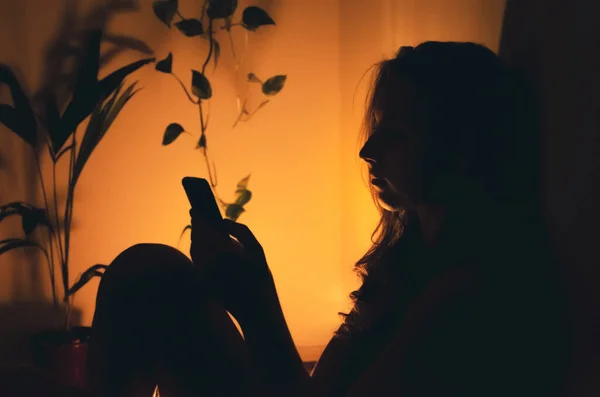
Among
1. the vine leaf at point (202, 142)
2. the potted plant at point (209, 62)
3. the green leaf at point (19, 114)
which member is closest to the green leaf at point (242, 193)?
the potted plant at point (209, 62)

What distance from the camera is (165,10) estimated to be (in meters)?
2.04

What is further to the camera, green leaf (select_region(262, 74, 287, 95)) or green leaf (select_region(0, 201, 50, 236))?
green leaf (select_region(262, 74, 287, 95))

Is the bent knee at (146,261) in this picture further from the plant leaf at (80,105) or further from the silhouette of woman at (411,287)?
the plant leaf at (80,105)

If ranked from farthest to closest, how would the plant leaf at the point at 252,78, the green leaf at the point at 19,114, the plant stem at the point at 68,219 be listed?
1. the plant leaf at the point at 252,78
2. the plant stem at the point at 68,219
3. the green leaf at the point at 19,114

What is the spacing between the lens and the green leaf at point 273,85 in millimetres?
2166

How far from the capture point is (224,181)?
2260mm

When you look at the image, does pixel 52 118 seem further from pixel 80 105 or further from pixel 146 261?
pixel 146 261

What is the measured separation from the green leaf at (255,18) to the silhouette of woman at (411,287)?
1094mm

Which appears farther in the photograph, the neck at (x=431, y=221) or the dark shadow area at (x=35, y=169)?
the dark shadow area at (x=35, y=169)

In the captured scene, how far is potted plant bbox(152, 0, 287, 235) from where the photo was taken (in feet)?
6.71

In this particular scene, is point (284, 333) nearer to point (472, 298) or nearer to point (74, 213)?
point (472, 298)

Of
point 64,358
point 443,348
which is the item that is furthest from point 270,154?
point 443,348

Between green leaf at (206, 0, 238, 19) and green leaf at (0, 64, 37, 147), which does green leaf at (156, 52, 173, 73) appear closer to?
green leaf at (206, 0, 238, 19)

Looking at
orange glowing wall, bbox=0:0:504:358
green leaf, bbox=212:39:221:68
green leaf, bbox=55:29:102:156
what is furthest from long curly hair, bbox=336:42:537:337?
green leaf, bbox=212:39:221:68
